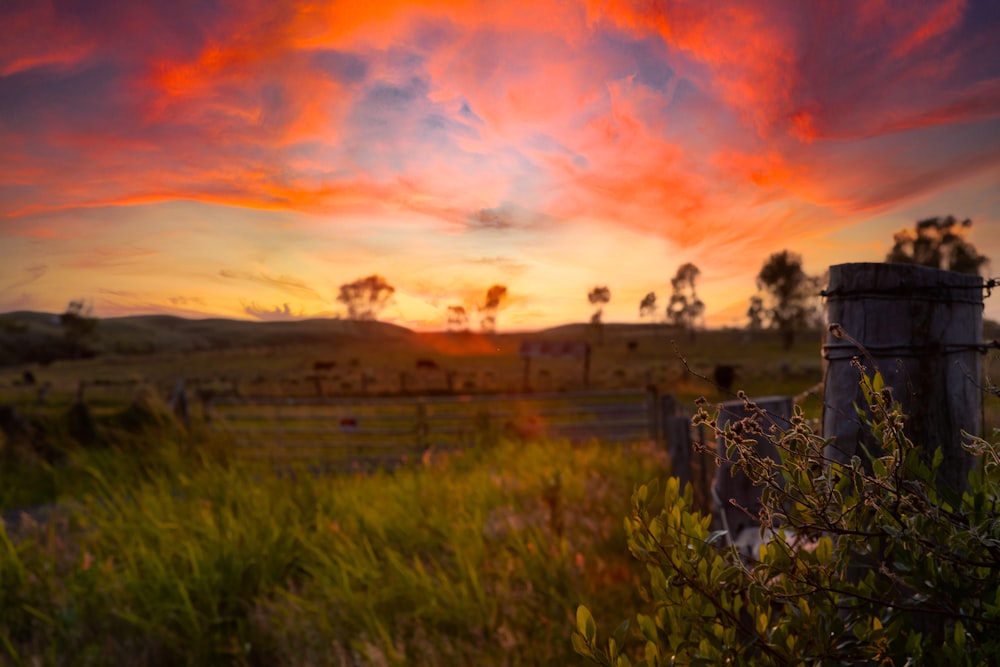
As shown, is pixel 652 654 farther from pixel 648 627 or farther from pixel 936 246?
pixel 936 246

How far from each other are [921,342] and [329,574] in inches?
171

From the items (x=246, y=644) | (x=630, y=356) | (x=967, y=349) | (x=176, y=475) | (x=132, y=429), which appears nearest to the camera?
(x=967, y=349)

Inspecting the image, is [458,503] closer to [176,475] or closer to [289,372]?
[176,475]

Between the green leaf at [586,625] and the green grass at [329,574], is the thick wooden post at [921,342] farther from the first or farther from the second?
the green grass at [329,574]

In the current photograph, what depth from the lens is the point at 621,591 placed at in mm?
4508

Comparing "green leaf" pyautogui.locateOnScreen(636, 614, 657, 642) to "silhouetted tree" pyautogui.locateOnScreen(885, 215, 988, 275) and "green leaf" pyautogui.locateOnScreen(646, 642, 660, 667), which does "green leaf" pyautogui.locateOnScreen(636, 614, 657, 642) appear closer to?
"green leaf" pyautogui.locateOnScreen(646, 642, 660, 667)

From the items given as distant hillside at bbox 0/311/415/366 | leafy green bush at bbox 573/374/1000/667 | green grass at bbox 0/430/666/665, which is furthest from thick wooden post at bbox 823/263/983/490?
distant hillside at bbox 0/311/415/366

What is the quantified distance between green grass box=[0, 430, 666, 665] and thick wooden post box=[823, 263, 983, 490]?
2.28 metres

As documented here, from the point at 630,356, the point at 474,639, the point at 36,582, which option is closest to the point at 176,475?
the point at 36,582

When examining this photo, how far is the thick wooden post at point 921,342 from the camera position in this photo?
2.21 m

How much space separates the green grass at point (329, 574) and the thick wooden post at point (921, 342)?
2.28 m

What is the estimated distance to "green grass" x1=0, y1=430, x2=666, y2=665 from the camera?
425cm

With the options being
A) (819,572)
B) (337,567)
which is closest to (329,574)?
(337,567)

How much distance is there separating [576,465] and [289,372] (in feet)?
195
